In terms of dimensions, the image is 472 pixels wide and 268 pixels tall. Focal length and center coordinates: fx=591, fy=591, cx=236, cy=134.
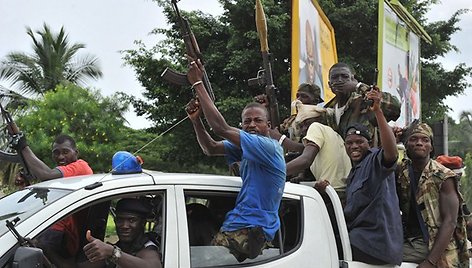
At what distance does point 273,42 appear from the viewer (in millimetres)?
15055

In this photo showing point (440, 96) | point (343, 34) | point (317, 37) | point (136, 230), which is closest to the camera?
point (136, 230)

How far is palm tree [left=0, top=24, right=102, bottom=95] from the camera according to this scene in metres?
25.0

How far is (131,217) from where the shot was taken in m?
2.92

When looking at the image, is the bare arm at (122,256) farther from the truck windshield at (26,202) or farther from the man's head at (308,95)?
the man's head at (308,95)

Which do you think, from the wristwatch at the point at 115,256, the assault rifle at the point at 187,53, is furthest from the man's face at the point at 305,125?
the wristwatch at the point at 115,256

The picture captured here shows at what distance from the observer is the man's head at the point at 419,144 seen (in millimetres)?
3729

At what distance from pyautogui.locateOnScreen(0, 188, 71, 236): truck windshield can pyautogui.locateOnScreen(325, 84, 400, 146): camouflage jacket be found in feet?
7.10

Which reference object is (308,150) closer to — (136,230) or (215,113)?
(215,113)

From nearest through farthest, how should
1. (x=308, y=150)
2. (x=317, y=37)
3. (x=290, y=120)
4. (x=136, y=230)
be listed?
1. (x=136, y=230)
2. (x=308, y=150)
3. (x=290, y=120)
4. (x=317, y=37)

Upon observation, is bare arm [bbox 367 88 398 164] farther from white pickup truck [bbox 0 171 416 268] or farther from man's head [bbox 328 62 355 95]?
man's head [bbox 328 62 355 95]

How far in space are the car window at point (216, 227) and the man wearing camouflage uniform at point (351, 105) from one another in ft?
3.52

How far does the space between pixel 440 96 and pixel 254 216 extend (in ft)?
54.4

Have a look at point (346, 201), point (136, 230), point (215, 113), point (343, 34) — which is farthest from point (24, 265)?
point (343, 34)

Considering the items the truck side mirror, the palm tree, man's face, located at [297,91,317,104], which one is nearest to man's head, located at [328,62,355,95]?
man's face, located at [297,91,317,104]
